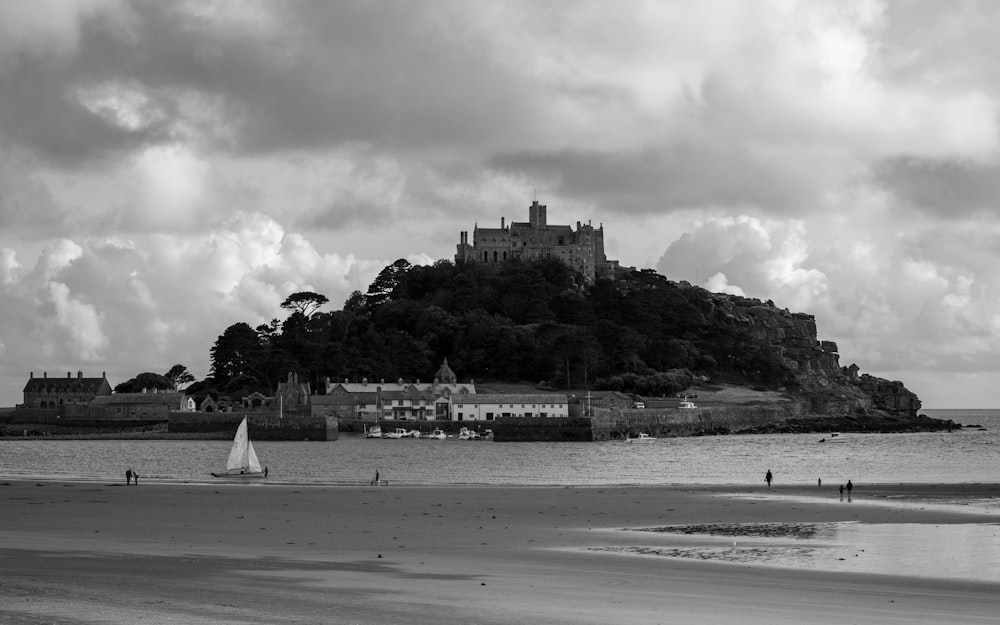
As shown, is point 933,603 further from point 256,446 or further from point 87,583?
point 256,446

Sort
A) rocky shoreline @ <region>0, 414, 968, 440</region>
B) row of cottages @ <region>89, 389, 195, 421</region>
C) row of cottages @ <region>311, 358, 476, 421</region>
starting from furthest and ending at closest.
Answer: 1. row of cottages @ <region>89, 389, 195, 421</region>
2. row of cottages @ <region>311, 358, 476, 421</region>
3. rocky shoreline @ <region>0, 414, 968, 440</region>

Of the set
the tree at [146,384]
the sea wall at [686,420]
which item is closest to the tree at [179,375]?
the tree at [146,384]

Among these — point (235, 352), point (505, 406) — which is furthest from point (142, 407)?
point (505, 406)

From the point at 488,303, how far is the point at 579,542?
110332mm

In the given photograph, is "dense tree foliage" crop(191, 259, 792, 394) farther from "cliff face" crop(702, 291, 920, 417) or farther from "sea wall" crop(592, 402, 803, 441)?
"sea wall" crop(592, 402, 803, 441)

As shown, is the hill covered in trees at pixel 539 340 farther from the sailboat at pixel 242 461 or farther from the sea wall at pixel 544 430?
the sailboat at pixel 242 461

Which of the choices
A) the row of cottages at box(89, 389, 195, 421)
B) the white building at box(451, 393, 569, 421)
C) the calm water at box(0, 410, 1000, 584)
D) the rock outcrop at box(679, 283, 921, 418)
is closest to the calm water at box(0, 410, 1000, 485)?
the calm water at box(0, 410, 1000, 584)

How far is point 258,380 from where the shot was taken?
123 meters

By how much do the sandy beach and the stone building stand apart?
331 ft

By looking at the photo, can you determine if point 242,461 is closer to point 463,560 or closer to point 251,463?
point 251,463

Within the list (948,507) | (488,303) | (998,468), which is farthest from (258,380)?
(948,507)

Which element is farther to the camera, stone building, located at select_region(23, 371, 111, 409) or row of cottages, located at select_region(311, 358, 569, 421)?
→ stone building, located at select_region(23, 371, 111, 409)

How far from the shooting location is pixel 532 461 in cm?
6488

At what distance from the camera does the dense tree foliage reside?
12381 centimetres
